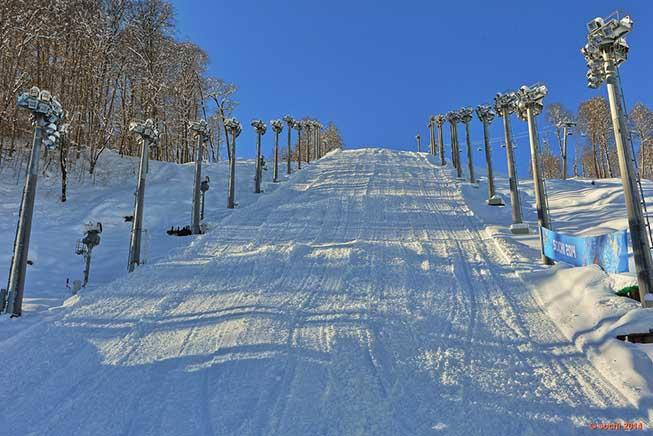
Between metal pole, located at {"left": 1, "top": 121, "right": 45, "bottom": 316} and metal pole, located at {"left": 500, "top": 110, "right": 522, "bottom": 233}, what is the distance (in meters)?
13.7

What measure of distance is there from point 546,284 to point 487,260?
7.17 ft

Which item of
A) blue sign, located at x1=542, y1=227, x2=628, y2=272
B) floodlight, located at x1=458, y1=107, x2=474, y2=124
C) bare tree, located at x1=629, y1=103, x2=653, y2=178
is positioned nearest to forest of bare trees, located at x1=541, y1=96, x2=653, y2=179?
bare tree, located at x1=629, y1=103, x2=653, y2=178

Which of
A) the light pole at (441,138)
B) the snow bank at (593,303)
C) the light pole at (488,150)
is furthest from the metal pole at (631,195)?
the light pole at (441,138)

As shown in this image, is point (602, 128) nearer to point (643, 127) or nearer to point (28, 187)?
point (643, 127)

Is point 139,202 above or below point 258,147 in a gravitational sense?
below

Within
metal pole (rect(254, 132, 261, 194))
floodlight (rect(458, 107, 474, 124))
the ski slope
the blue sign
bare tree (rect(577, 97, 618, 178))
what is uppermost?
bare tree (rect(577, 97, 618, 178))

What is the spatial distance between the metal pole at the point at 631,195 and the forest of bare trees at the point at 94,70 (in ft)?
76.4

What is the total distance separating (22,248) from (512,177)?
14.6 m

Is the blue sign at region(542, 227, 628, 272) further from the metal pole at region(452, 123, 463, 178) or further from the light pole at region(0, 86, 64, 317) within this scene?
the metal pole at region(452, 123, 463, 178)

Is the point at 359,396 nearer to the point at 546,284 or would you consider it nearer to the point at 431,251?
the point at 546,284

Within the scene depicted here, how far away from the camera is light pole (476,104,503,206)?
1900cm

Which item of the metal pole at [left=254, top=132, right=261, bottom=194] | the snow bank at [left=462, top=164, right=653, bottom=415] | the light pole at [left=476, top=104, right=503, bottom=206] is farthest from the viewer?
the metal pole at [left=254, top=132, right=261, bottom=194]

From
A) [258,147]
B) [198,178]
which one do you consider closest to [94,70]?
[258,147]

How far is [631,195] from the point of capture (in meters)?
7.48
